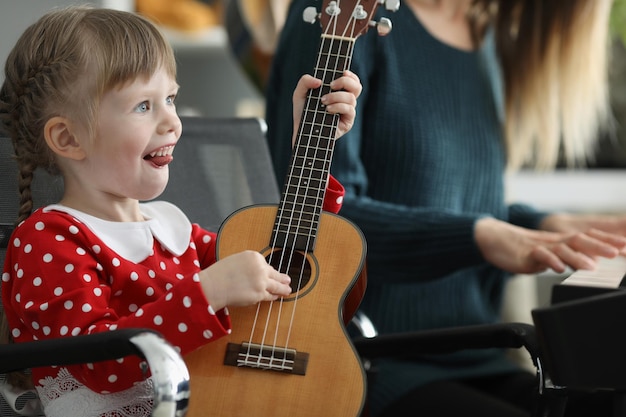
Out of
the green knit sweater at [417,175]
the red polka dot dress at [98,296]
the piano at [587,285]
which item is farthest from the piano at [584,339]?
the green knit sweater at [417,175]

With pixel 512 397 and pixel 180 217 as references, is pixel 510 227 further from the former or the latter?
pixel 180 217

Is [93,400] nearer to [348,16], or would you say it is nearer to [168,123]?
[168,123]

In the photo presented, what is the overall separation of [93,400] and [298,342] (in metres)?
0.21

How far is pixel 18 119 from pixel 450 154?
747 mm

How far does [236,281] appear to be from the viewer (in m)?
0.85

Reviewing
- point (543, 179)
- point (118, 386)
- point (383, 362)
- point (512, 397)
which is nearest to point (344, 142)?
point (383, 362)

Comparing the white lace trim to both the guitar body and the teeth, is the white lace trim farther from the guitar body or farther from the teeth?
the teeth

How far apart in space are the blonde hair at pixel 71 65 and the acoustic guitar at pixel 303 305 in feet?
0.56

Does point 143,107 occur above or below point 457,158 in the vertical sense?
above

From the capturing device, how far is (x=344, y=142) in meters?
1.40

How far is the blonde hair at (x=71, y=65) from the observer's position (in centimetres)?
93

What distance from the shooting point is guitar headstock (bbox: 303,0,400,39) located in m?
1.00

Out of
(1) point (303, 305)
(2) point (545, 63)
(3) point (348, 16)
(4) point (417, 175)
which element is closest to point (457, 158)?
(4) point (417, 175)

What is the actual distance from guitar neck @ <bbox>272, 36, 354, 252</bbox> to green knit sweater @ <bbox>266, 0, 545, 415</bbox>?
1.18ft
